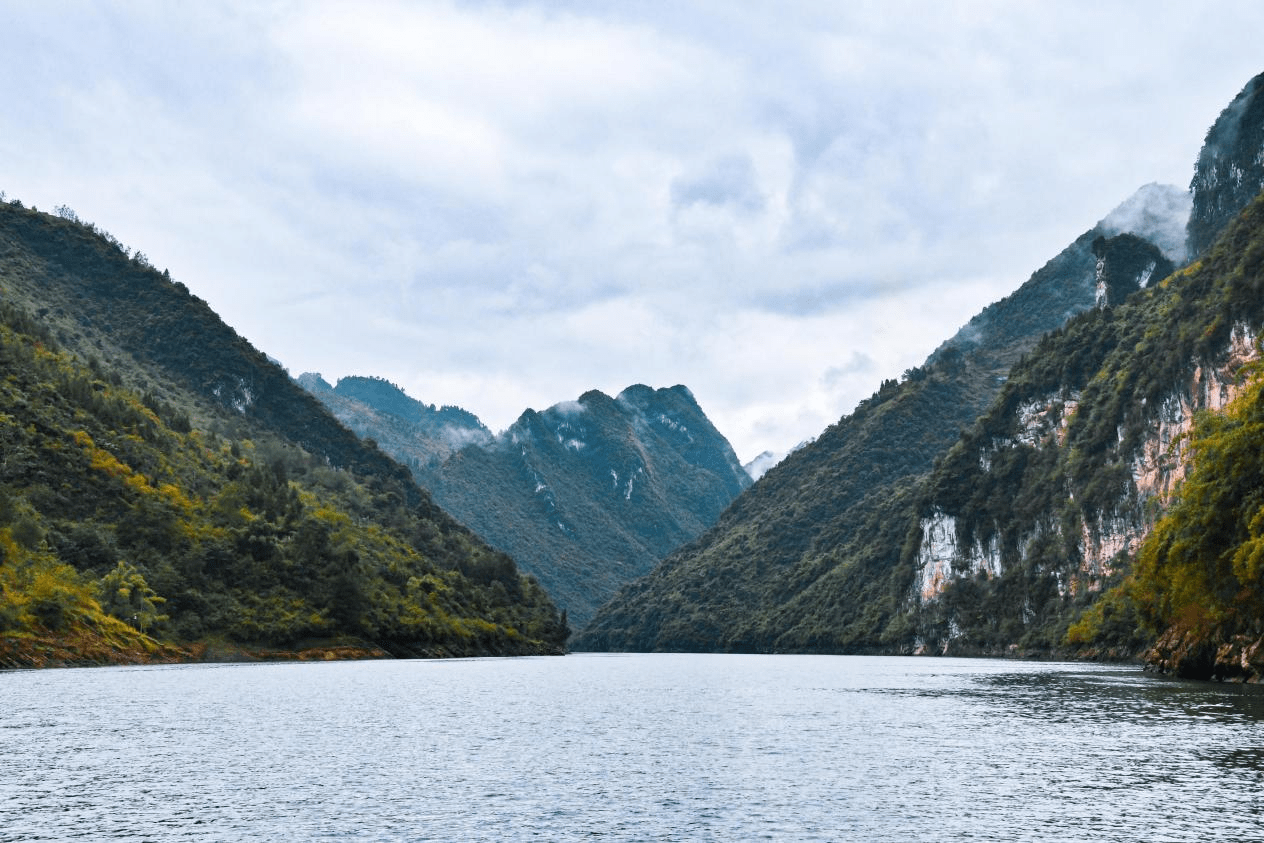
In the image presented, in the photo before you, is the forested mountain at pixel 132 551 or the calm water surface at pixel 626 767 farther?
the forested mountain at pixel 132 551

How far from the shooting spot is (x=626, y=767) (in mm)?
46750

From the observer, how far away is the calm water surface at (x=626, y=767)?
3338 centimetres

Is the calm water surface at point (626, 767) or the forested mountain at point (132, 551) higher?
the forested mountain at point (132, 551)

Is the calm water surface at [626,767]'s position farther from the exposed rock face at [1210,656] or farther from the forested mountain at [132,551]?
the forested mountain at [132,551]

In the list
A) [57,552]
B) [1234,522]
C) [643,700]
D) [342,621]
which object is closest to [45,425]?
[57,552]

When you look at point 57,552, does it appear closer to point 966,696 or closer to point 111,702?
point 111,702

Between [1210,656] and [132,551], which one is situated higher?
[132,551]

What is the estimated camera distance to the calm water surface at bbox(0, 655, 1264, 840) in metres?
33.4

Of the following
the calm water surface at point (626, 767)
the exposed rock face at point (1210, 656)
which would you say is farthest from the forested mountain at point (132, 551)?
the exposed rock face at point (1210, 656)

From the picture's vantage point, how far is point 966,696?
305ft

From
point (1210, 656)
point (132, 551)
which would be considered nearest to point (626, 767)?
point (1210, 656)

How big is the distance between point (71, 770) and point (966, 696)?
238ft

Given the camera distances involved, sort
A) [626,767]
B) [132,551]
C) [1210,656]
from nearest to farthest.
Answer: [626,767], [1210,656], [132,551]

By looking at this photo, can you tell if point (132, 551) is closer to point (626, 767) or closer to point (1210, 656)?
point (626, 767)
